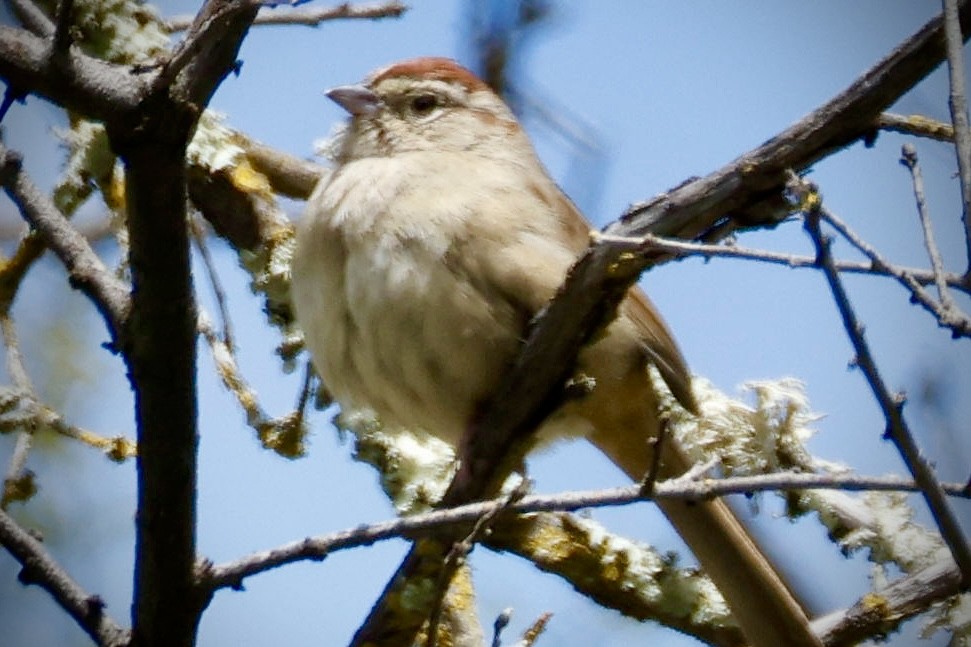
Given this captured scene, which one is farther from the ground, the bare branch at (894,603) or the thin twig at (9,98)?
the thin twig at (9,98)

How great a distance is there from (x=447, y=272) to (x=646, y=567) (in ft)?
4.04

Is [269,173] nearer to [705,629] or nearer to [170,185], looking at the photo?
[705,629]

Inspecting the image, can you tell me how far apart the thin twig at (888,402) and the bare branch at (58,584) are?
1553 mm

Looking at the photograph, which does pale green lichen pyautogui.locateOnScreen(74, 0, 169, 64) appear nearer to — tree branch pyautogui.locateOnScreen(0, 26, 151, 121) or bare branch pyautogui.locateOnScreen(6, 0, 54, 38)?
bare branch pyautogui.locateOnScreen(6, 0, 54, 38)

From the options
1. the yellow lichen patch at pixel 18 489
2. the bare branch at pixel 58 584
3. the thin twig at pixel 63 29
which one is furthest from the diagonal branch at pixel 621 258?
the thin twig at pixel 63 29

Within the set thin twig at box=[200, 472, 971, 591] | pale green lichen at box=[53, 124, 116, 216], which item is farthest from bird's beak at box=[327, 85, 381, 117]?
thin twig at box=[200, 472, 971, 591]

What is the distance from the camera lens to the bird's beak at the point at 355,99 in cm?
442

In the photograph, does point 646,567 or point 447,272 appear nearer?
point 447,272

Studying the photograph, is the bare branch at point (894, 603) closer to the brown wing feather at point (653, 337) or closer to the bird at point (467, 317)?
the bird at point (467, 317)

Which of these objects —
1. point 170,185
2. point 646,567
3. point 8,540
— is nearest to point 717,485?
point 170,185

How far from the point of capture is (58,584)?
261 centimetres

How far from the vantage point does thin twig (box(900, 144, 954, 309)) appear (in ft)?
7.22

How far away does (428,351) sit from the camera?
3.59m

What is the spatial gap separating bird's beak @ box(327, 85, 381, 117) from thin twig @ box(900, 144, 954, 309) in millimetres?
2253
